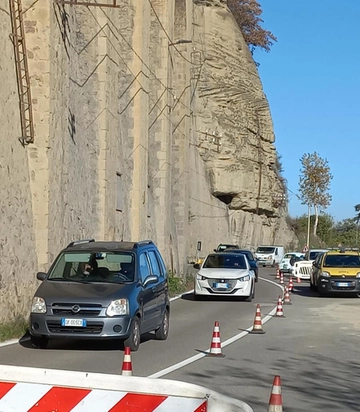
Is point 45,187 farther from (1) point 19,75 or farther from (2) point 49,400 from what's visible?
(2) point 49,400

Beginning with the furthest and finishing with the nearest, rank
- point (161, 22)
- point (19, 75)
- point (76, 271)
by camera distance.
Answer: point (161, 22), point (19, 75), point (76, 271)

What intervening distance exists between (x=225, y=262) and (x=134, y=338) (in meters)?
14.6

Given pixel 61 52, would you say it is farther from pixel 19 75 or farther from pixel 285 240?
pixel 285 240

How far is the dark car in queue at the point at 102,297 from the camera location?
44.0ft

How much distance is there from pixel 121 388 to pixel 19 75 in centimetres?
1608

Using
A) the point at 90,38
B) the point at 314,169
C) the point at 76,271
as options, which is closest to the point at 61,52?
the point at 90,38

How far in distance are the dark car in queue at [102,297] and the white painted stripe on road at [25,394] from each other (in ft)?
28.1

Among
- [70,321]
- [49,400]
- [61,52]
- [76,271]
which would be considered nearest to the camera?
[49,400]

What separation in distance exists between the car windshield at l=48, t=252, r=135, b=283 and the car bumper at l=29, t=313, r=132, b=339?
1.16 metres

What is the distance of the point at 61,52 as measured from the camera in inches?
862

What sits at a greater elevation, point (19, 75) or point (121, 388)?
point (19, 75)

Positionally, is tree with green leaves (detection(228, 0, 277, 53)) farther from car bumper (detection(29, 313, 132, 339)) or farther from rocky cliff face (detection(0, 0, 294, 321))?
car bumper (detection(29, 313, 132, 339))

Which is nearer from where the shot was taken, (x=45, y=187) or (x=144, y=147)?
(x=45, y=187)

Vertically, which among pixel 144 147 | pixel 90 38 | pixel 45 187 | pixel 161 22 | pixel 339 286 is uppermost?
pixel 161 22
